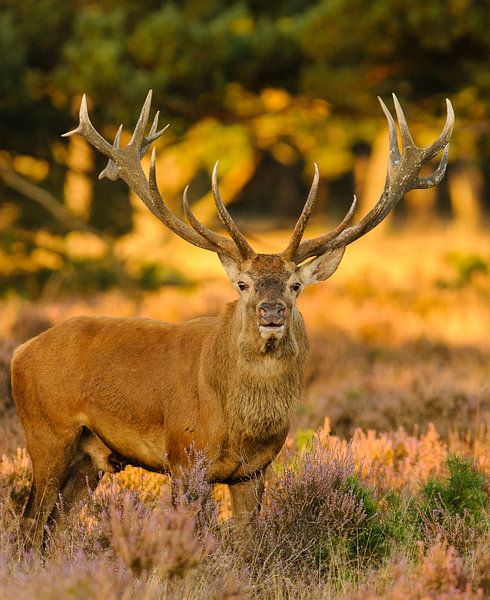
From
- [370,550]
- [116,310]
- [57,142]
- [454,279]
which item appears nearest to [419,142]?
[454,279]

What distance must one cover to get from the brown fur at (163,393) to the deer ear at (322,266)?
217mm

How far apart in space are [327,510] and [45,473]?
148cm

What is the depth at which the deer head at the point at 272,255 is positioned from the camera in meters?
4.75

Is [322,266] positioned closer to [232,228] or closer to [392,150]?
[232,228]

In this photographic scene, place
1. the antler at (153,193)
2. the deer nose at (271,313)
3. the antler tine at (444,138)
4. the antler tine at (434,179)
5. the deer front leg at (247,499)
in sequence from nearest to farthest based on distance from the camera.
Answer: the deer nose at (271,313)
the deer front leg at (247,499)
the antler at (153,193)
the antler tine at (444,138)
the antler tine at (434,179)

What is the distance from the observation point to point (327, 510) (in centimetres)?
457

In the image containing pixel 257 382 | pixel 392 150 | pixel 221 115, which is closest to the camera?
pixel 257 382

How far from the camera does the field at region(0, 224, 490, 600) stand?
3.58 meters

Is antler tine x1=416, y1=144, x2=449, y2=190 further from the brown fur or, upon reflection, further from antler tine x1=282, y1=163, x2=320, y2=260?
the brown fur

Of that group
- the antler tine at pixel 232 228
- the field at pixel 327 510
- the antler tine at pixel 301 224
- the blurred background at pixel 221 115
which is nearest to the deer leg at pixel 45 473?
the field at pixel 327 510

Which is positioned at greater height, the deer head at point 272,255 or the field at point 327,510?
the deer head at point 272,255

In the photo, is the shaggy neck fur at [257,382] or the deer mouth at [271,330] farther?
the shaggy neck fur at [257,382]

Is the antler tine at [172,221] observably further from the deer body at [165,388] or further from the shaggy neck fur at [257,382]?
the shaggy neck fur at [257,382]

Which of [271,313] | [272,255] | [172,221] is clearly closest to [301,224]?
[272,255]
